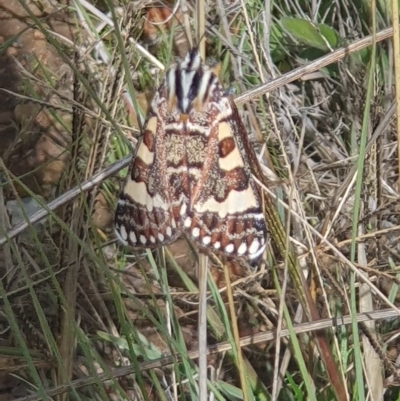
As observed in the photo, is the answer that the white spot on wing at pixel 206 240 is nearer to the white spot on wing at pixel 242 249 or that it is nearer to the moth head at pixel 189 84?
the white spot on wing at pixel 242 249

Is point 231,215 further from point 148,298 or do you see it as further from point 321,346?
point 148,298

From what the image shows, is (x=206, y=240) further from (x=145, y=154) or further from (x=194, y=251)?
(x=194, y=251)

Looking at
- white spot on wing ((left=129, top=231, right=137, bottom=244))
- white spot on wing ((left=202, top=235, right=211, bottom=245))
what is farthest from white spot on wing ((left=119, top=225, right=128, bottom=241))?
white spot on wing ((left=202, top=235, right=211, bottom=245))

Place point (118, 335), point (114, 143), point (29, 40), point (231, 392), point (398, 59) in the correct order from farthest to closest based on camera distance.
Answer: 1. point (29, 40)
2. point (114, 143)
3. point (118, 335)
4. point (231, 392)
5. point (398, 59)

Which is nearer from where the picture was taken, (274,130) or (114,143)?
(274,130)

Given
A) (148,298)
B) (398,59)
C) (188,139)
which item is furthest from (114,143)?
(398,59)

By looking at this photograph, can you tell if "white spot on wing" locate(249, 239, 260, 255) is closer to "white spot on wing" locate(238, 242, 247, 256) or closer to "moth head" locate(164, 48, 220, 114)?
"white spot on wing" locate(238, 242, 247, 256)
